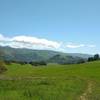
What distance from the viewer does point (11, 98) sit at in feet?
88.1

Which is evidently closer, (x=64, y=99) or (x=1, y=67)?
(x=64, y=99)

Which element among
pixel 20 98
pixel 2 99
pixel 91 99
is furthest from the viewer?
pixel 91 99

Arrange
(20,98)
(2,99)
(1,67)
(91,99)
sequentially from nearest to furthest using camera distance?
(2,99) < (20,98) < (91,99) < (1,67)

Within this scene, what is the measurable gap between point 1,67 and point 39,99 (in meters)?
71.0

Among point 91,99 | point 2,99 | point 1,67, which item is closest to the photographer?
point 2,99

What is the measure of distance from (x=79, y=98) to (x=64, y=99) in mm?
2670

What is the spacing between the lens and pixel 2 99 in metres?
25.5

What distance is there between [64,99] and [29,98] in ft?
9.39

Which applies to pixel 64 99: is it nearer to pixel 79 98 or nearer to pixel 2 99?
pixel 79 98

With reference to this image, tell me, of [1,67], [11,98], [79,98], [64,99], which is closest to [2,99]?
[11,98]

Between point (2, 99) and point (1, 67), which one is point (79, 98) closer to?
point (2, 99)

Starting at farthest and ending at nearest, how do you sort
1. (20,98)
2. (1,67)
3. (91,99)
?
(1,67) < (91,99) < (20,98)

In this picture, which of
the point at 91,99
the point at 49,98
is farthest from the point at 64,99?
the point at 91,99

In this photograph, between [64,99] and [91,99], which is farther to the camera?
[91,99]
